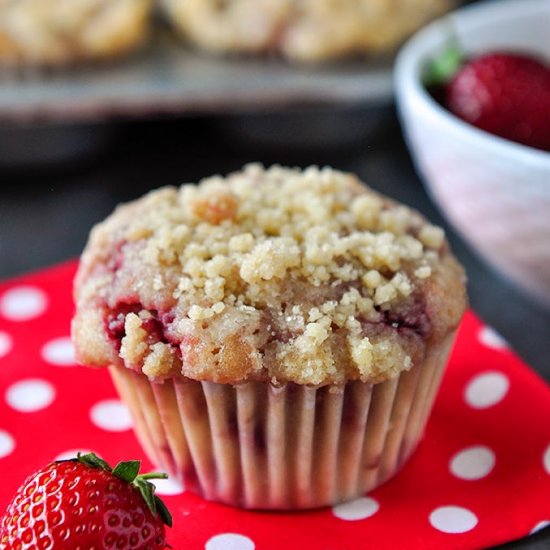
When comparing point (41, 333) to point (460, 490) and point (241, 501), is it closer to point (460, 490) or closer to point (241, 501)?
point (241, 501)

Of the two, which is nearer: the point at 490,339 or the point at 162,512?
the point at 162,512

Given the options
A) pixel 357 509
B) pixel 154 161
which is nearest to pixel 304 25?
pixel 154 161

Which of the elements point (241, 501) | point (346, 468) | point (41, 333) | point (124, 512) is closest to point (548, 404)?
point (346, 468)

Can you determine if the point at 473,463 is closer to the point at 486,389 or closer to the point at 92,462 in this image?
the point at 486,389

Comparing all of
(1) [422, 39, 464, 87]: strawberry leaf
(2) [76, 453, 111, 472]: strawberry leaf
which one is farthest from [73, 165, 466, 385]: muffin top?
(1) [422, 39, 464, 87]: strawberry leaf

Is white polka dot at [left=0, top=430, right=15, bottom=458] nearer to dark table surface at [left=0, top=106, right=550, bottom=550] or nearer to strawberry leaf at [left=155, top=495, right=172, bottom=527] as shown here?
strawberry leaf at [left=155, top=495, right=172, bottom=527]

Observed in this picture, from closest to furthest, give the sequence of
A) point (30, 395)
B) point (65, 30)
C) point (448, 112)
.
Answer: point (30, 395)
point (448, 112)
point (65, 30)

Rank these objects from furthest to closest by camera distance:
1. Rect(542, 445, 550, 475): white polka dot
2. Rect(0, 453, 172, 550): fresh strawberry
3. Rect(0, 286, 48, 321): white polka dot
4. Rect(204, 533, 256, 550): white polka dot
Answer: Rect(0, 286, 48, 321): white polka dot → Rect(542, 445, 550, 475): white polka dot → Rect(204, 533, 256, 550): white polka dot → Rect(0, 453, 172, 550): fresh strawberry
